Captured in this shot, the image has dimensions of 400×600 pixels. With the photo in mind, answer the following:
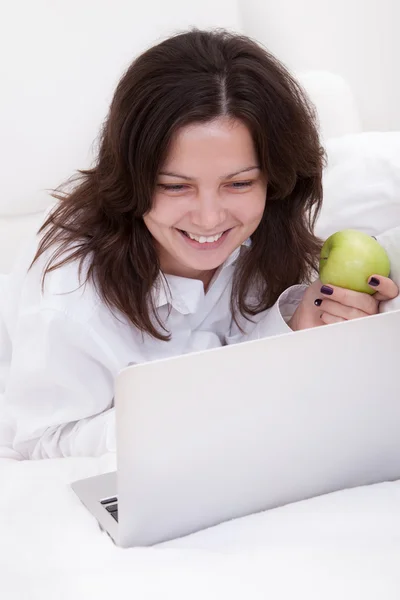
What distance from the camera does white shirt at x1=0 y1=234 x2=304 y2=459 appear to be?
4.31 feet

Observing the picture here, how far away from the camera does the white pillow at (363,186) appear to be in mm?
1570

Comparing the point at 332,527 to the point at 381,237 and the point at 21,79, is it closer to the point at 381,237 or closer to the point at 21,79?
the point at 381,237

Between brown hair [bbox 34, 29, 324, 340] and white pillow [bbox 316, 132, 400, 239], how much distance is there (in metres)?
0.12

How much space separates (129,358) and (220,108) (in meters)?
0.44

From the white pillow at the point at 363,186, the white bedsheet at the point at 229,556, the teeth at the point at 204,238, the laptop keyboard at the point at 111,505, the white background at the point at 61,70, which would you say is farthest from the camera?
the white background at the point at 61,70

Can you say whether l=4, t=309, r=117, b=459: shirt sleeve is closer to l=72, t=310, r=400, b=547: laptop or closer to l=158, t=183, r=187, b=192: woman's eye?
l=158, t=183, r=187, b=192: woman's eye

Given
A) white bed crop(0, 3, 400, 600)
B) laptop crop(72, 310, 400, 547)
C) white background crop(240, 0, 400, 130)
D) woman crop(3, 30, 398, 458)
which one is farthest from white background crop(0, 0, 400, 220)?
laptop crop(72, 310, 400, 547)

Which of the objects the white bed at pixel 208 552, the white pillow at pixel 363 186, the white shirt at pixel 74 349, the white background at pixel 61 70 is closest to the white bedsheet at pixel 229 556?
the white bed at pixel 208 552

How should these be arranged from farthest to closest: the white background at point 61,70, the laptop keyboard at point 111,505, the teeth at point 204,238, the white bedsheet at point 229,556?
the white background at point 61,70
the teeth at point 204,238
the laptop keyboard at point 111,505
the white bedsheet at point 229,556

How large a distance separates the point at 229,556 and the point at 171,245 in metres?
0.61

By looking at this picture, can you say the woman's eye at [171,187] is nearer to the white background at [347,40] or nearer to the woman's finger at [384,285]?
the woman's finger at [384,285]

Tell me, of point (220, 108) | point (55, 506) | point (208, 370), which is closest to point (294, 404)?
point (208, 370)

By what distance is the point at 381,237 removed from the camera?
1.48 meters

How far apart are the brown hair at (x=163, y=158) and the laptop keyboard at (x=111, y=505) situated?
0.43 m
